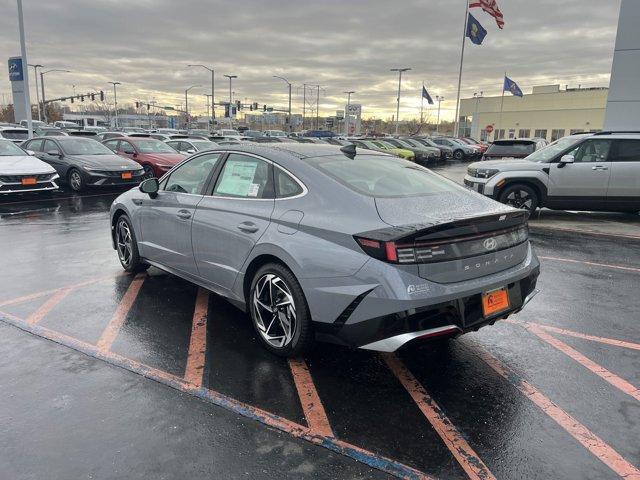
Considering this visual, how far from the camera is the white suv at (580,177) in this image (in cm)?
997

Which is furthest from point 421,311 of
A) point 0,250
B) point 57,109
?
point 57,109

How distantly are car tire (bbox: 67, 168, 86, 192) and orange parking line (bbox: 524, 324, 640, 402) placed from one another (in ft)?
40.7

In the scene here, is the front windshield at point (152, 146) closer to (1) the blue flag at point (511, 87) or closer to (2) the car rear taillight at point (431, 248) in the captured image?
(2) the car rear taillight at point (431, 248)

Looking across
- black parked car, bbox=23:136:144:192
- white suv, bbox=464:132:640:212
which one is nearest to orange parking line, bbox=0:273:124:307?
white suv, bbox=464:132:640:212

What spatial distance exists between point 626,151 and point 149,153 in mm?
13130

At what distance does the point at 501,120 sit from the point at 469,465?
78348 mm

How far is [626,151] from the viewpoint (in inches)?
394

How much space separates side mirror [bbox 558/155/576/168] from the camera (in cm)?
989

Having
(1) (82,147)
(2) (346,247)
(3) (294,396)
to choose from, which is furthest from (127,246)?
(1) (82,147)

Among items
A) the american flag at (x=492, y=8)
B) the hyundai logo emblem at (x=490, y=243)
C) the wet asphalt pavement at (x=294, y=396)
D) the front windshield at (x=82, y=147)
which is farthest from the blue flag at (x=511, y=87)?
the hyundai logo emblem at (x=490, y=243)

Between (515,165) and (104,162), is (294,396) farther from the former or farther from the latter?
(104,162)

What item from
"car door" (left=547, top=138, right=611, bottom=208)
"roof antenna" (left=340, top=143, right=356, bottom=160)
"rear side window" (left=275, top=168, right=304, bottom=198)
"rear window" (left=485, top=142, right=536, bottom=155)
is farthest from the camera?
"rear window" (left=485, top=142, right=536, bottom=155)

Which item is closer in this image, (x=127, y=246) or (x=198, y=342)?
(x=198, y=342)

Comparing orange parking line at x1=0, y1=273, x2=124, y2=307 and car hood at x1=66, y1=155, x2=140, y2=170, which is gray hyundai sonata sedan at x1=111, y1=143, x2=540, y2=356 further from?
car hood at x1=66, y1=155, x2=140, y2=170
